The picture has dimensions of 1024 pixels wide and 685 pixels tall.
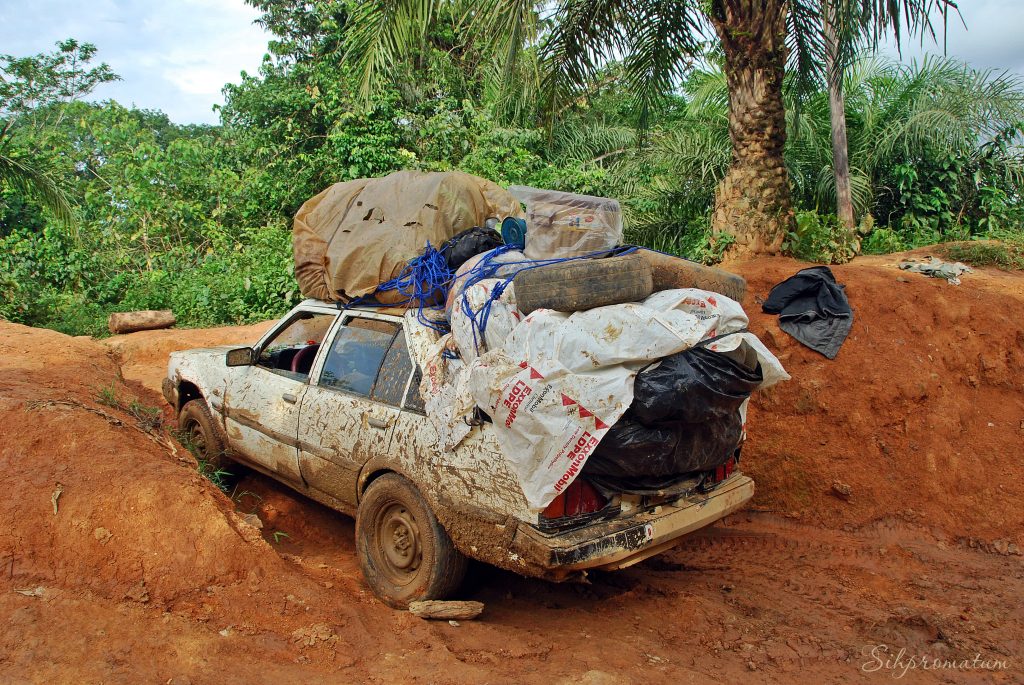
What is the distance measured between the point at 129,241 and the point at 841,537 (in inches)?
605

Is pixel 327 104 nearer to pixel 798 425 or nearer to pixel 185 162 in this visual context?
pixel 185 162

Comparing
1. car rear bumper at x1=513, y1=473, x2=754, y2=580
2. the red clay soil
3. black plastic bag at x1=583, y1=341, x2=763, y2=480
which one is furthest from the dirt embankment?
black plastic bag at x1=583, y1=341, x2=763, y2=480

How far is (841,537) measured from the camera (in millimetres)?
5145

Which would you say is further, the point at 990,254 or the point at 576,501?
the point at 990,254

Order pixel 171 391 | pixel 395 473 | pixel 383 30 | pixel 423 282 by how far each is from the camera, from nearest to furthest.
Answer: pixel 395 473 → pixel 423 282 → pixel 171 391 → pixel 383 30

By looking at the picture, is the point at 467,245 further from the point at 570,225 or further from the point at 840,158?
the point at 840,158

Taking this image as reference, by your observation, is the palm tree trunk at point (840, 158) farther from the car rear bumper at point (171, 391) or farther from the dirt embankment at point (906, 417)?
the car rear bumper at point (171, 391)

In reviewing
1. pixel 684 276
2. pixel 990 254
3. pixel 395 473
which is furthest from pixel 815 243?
pixel 395 473

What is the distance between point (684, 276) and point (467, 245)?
4.58ft

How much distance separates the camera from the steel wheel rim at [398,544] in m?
3.96

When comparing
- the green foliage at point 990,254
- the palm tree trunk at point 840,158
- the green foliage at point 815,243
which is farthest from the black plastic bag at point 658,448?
the palm tree trunk at point 840,158

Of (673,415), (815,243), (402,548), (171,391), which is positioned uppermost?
(815,243)

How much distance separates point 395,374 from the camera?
13.9ft

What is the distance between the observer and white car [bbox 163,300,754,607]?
11.2 ft
